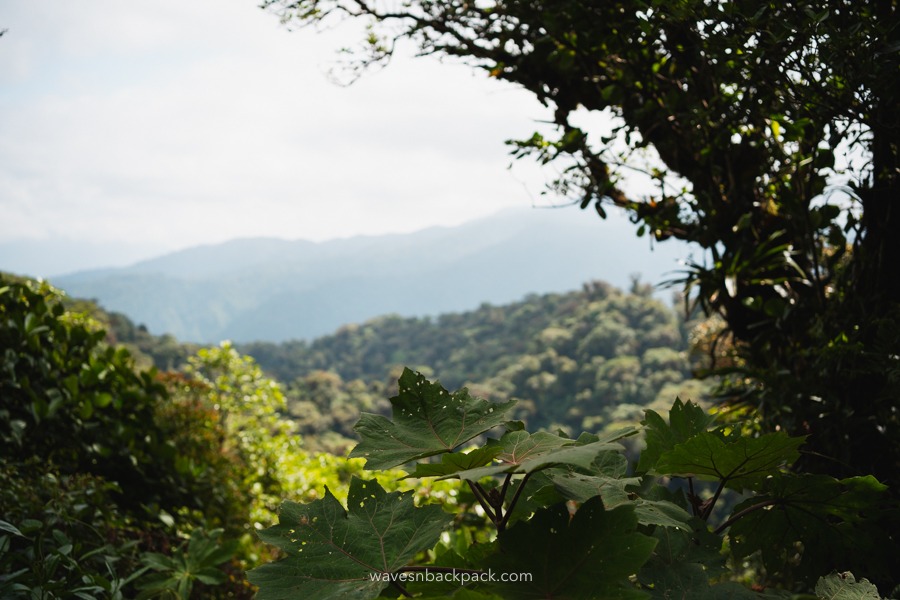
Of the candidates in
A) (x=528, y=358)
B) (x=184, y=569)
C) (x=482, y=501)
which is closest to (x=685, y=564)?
(x=482, y=501)

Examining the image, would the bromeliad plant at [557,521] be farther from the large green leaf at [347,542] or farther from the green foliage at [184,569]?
the green foliage at [184,569]

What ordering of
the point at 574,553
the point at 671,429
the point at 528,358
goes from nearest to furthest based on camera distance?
the point at 574,553, the point at 671,429, the point at 528,358

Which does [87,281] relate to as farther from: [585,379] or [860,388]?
[860,388]

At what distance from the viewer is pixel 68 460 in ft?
6.17

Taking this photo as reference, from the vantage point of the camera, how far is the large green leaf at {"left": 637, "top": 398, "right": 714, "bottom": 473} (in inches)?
28.8

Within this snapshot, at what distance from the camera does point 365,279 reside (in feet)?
465

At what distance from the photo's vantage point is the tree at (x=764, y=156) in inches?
45.8

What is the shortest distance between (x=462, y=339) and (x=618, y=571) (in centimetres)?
4908

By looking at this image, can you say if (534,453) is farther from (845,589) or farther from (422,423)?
(845,589)

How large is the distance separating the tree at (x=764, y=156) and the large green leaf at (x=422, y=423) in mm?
598

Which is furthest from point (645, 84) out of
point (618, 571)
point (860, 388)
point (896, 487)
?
point (618, 571)

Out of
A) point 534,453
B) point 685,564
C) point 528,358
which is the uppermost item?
point 534,453

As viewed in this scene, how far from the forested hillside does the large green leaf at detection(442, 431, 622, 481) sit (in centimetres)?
2212

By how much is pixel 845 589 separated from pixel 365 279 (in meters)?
143
